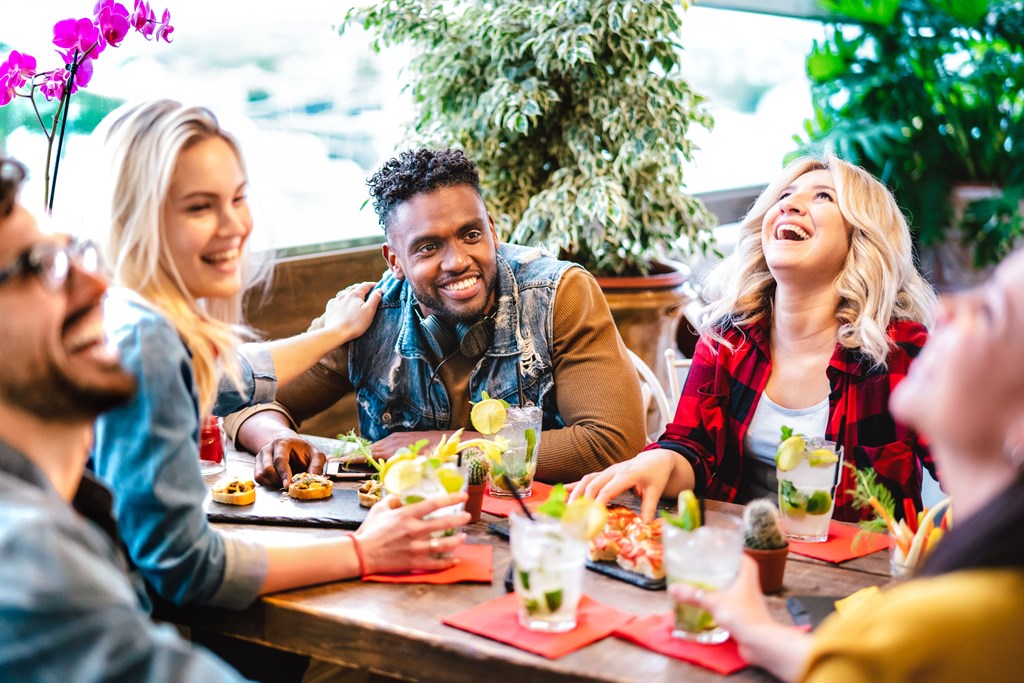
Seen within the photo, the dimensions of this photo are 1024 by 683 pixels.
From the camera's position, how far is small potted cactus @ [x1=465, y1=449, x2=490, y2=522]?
1914mm

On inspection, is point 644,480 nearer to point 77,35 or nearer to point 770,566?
point 770,566

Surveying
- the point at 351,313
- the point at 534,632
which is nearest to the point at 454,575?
the point at 534,632

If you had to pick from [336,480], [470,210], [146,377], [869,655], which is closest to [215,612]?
[146,377]

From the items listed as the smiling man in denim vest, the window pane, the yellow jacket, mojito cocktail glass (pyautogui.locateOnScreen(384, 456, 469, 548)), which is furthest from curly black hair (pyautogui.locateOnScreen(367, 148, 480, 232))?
the window pane

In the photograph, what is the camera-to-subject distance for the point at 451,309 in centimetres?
254

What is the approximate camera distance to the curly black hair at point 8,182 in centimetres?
119

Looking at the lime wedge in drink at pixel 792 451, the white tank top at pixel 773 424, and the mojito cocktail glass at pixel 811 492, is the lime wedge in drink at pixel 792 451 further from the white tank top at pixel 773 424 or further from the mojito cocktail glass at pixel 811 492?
the white tank top at pixel 773 424

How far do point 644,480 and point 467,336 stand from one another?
27.4 inches

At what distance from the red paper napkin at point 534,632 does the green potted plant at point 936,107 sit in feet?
17.5

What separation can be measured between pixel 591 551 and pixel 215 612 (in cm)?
60

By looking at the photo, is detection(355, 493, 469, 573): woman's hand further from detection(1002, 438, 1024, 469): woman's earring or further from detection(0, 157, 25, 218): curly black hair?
detection(1002, 438, 1024, 469): woman's earring

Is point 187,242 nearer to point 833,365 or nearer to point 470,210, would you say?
point 470,210

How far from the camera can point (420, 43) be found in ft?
13.5

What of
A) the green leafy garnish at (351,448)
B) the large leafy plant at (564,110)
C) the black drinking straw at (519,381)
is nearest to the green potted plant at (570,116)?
the large leafy plant at (564,110)
